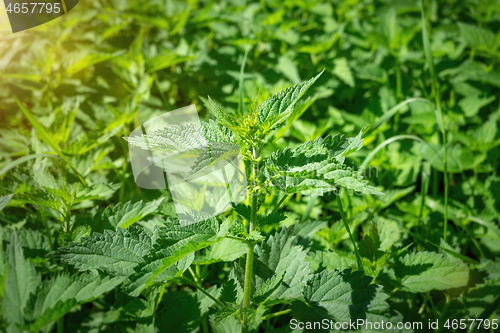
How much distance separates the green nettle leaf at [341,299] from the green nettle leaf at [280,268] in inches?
1.6

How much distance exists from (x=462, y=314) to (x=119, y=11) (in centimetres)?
277

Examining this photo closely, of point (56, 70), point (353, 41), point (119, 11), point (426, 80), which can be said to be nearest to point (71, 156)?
point (56, 70)

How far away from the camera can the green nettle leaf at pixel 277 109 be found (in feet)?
3.25

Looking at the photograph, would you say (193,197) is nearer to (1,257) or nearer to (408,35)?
(1,257)

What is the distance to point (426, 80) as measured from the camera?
8.26 feet

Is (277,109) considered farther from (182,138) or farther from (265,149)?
(265,149)

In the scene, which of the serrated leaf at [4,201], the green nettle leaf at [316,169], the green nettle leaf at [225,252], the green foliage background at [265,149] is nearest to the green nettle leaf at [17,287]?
the green foliage background at [265,149]

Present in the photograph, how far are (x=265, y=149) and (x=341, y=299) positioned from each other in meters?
0.94

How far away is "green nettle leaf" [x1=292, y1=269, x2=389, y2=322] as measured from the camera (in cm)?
104

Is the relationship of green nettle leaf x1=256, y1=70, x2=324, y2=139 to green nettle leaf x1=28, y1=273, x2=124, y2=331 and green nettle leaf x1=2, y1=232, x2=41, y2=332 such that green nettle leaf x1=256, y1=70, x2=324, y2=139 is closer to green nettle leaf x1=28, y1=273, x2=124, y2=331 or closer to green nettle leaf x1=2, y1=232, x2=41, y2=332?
green nettle leaf x1=28, y1=273, x2=124, y2=331

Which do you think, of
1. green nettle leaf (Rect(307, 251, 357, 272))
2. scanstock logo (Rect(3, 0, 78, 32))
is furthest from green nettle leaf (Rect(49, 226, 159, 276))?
scanstock logo (Rect(3, 0, 78, 32))

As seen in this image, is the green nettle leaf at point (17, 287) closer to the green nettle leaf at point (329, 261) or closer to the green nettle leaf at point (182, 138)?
the green nettle leaf at point (182, 138)

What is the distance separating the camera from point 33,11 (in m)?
2.23

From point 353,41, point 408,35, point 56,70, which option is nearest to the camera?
point 56,70
